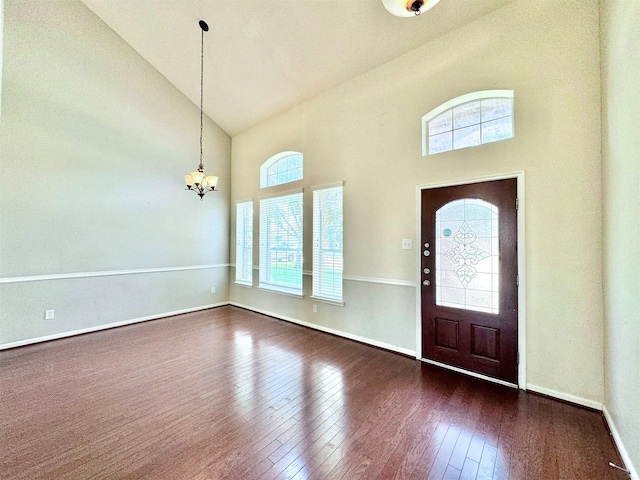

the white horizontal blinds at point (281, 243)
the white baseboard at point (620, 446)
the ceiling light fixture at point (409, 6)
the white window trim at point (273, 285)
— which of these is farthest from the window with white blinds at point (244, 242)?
the white baseboard at point (620, 446)

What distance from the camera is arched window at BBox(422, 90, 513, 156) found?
285 centimetres

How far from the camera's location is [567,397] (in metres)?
2.43

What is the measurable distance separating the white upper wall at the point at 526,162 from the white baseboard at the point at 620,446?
184mm

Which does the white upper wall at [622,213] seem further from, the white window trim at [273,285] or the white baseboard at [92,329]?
the white baseboard at [92,329]

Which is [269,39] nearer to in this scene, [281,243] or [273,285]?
[281,243]

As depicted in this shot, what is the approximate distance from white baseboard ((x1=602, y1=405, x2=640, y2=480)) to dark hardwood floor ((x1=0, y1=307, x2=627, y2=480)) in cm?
4

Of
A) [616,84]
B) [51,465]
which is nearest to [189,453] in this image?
[51,465]

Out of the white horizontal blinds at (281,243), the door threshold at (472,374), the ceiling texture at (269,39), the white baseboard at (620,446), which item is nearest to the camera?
the white baseboard at (620,446)

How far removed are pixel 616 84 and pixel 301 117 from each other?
3825mm

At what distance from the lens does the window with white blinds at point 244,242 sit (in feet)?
19.0

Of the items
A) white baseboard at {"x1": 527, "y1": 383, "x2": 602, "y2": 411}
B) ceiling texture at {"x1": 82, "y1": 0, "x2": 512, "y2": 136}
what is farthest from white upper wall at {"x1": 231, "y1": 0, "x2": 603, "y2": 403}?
ceiling texture at {"x1": 82, "y1": 0, "x2": 512, "y2": 136}

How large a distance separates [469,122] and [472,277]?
176 centimetres

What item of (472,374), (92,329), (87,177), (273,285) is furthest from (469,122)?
(92,329)

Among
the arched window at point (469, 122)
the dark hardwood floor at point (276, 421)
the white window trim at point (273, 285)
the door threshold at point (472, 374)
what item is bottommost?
the dark hardwood floor at point (276, 421)
